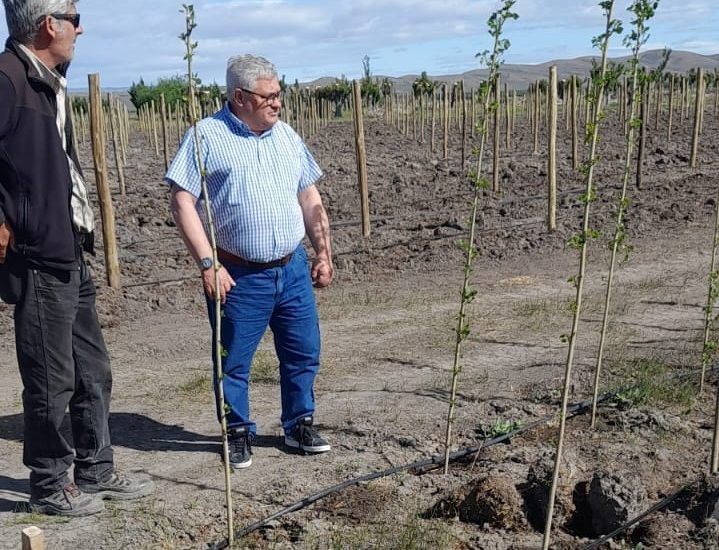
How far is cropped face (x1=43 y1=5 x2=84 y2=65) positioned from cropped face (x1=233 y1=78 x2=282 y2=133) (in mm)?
736

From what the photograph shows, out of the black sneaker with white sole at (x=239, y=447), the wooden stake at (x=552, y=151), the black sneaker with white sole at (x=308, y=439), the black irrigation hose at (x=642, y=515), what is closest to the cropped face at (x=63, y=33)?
the black sneaker with white sole at (x=239, y=447)

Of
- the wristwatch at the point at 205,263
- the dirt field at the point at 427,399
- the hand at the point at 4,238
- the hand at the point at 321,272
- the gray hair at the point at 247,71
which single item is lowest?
the dirt field at the point at 427,399

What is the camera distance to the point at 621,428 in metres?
4.28

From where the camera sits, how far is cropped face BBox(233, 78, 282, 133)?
3.63 meters

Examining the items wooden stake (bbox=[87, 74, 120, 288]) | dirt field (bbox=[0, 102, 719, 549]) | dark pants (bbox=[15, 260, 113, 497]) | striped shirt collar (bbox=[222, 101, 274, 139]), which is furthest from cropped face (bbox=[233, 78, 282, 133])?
wooden stake (bbox=[87, 74, 120, 288])

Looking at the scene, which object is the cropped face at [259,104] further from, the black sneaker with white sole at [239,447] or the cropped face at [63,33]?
the black sneaker with white sole at [239,447]

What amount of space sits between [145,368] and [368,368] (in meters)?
1.49

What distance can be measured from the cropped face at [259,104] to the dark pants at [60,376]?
0.91 m

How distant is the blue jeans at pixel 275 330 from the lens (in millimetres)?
3801

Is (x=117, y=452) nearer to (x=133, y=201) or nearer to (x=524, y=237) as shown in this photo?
(x=524, y=237)

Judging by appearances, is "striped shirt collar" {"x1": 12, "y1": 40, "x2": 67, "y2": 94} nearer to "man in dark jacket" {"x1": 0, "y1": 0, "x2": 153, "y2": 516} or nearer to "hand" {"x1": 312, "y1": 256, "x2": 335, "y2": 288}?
"man in dark jacket" {"x1": 0, "y1": 0, "x2": 153, "y2": 516}

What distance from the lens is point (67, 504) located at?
3357 mm

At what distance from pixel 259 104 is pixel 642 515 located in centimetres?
220

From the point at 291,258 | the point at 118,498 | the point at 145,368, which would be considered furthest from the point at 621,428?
the point at 145,368
